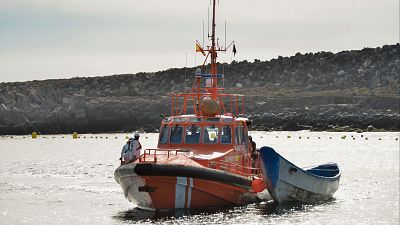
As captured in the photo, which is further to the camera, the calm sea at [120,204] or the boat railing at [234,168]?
the boat railing at [234,168]

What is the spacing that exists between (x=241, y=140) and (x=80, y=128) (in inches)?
5389

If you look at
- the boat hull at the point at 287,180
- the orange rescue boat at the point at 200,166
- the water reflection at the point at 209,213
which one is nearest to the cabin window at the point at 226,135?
the orange rescue boat at the point at 200,166

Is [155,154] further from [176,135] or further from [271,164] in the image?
[271,164]

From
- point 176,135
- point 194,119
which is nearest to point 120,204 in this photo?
point 176,135

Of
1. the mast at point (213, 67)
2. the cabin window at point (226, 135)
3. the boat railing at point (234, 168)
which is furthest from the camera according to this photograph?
the mast at point (213, 67)

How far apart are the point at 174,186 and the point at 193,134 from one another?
4190 millimetres

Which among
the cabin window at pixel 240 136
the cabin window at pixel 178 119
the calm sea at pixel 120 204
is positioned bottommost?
the calm sea at pixel 120 204

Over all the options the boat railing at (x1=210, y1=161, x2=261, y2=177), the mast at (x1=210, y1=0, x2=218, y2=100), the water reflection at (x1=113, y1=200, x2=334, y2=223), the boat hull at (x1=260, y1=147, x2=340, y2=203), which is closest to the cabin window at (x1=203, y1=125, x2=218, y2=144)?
the boat railing at (x1=210, y1=161, x2=261, y2=177)

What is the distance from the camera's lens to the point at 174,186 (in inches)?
1184

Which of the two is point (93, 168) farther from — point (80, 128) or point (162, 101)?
point (162, 101)

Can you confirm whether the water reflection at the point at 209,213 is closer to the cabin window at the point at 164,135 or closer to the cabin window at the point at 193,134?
the cabin window at the point at 164,135

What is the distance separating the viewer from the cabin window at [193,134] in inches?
1326

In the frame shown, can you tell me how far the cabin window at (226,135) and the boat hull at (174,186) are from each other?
248 centimetres

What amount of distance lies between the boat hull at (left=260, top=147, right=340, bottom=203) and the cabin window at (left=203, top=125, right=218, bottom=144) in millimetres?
1962
